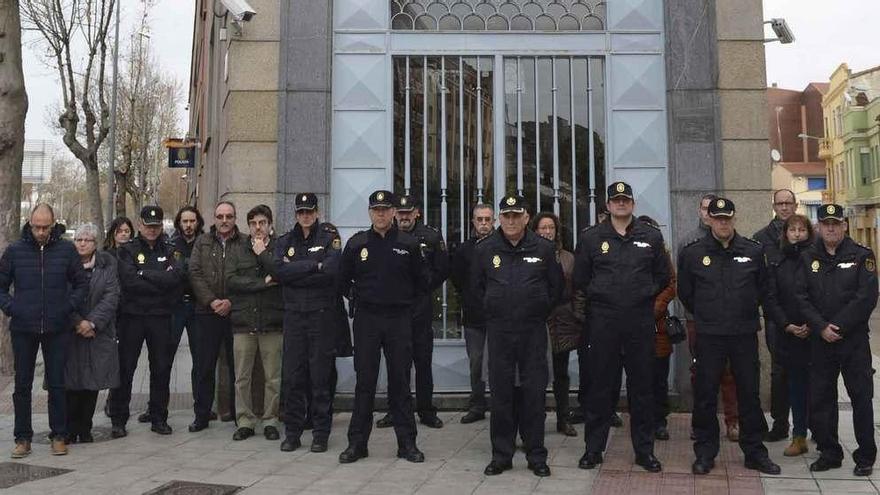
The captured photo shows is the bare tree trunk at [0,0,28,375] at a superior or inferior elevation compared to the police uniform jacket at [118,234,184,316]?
superior

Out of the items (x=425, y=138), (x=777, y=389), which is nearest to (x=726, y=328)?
(x=777, y=389)

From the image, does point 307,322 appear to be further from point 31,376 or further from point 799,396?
point 799,396

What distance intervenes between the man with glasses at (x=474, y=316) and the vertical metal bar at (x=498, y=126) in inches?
33.6

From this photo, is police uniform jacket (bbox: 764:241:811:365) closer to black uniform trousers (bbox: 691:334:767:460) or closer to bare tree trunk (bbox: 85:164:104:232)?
black uniform trousers (bbox: 691:334:767:460)

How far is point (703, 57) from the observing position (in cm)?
786

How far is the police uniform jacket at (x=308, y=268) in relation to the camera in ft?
20.4

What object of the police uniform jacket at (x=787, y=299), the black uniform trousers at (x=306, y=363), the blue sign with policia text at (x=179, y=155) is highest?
the blue sign with policia text at (x=179, y=155)

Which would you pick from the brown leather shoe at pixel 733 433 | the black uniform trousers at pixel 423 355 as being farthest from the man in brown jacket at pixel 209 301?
the brown leather shoe at pixel 733 433

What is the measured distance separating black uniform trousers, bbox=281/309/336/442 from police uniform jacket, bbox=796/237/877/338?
3728mm

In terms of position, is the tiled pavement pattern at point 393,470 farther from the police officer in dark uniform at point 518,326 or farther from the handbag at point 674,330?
the handbag at point 674,330

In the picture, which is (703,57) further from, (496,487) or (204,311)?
(204,311)

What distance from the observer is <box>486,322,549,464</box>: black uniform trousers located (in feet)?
Result: 18.2

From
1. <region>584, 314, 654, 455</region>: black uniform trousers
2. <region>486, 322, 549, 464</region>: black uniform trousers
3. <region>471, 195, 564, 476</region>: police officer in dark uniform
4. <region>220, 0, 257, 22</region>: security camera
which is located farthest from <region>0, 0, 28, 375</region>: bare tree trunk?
<region>584, 314, 654, 455</region>: black uniform trousers

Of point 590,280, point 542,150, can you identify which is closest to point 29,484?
point 590,280
